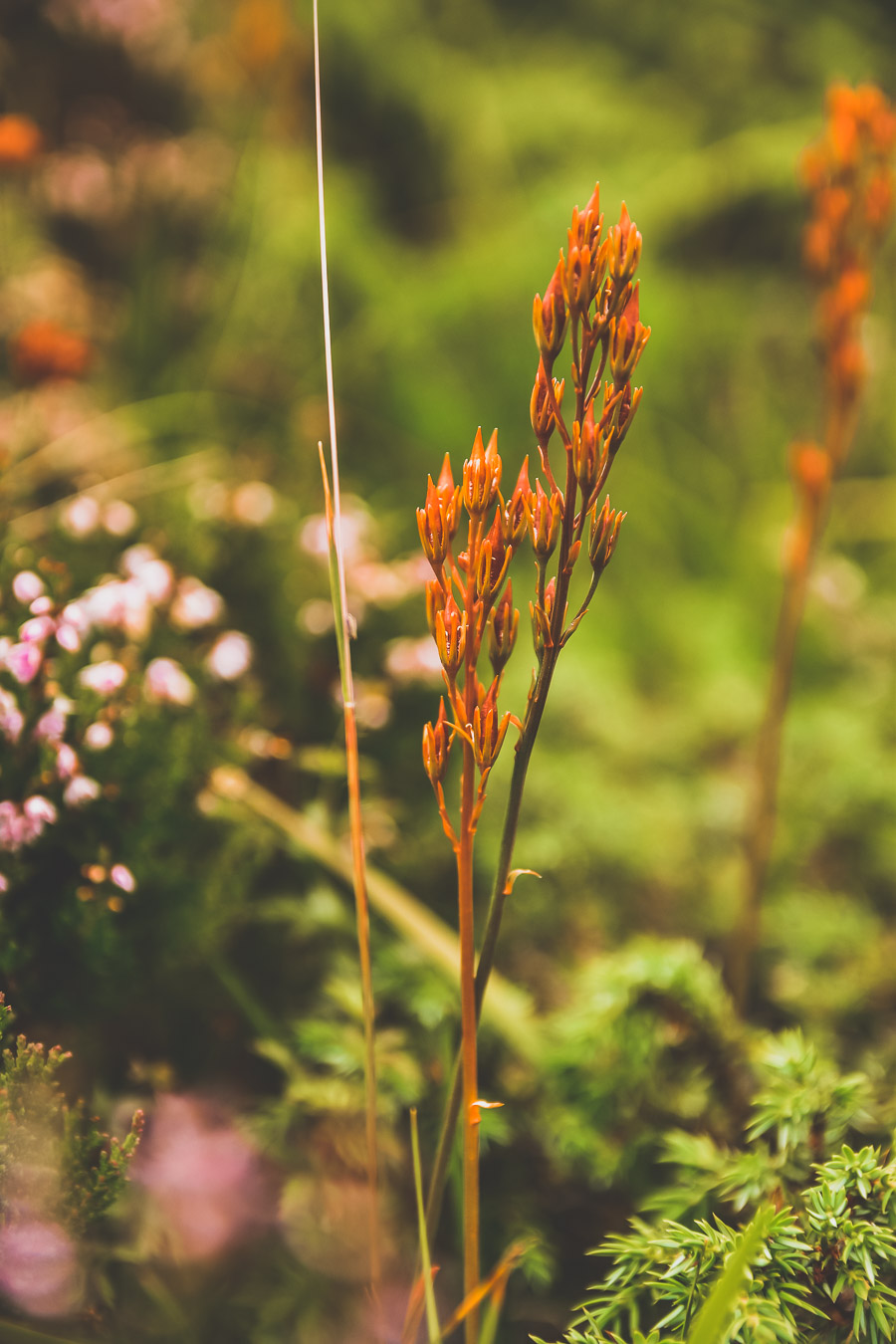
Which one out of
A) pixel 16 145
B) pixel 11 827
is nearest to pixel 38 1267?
pixel 11 827

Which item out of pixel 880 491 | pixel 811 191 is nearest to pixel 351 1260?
pixel 811 191

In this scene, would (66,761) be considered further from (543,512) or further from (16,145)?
(16,145)

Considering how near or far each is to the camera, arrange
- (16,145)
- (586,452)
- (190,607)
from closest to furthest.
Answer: (586,452)
(190,607)
(16,145)

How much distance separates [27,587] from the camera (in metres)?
0.83

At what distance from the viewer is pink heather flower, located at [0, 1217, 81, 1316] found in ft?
2.09

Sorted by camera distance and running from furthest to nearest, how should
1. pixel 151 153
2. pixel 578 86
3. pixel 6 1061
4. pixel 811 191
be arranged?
1. pixel 578 86
2. pixel 151 153
3. pixel 811 191
4. pixel 6 1061

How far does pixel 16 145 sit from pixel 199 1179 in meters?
1.55

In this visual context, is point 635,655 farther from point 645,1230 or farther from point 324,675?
point 645,1230

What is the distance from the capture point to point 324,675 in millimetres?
1269

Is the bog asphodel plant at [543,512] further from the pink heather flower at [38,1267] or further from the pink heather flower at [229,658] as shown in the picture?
the pink heather flower at [229,658]

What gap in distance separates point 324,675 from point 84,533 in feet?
1.31

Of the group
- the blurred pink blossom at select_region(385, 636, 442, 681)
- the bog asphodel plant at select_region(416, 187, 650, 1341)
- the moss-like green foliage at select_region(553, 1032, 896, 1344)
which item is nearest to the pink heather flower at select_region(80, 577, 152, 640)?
the blurred pink blossom at select_region(385, 636, 442, 681)

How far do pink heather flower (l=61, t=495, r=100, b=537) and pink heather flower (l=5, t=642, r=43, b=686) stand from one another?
37 centimetres

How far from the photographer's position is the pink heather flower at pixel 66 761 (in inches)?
30.2
